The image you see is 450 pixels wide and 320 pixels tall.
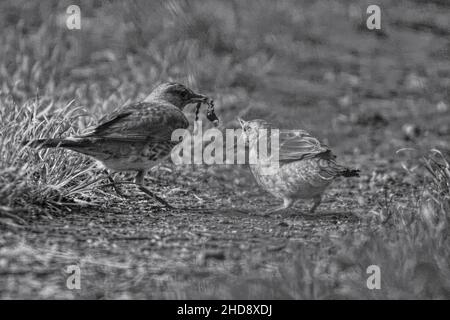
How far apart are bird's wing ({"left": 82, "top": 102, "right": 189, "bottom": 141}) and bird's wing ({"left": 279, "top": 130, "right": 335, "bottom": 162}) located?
935mm

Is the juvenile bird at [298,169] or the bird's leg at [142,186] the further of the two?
the bird's leg at [142,186]

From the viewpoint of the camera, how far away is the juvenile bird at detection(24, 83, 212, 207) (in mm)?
6668

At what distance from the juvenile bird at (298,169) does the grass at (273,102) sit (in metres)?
0.33

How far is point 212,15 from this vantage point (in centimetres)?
1266

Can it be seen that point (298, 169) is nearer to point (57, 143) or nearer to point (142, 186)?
point (142, 186)

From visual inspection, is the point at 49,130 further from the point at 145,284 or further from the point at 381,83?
the point at 381,83

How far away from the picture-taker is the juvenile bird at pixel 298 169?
686 centimetres

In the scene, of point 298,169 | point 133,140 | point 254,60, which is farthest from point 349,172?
point 254,60

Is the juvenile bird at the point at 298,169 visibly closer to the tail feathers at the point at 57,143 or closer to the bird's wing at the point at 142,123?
the bird's wing at the point at 142,123

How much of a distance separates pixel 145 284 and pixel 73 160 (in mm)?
2289

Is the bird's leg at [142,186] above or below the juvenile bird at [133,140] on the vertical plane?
below

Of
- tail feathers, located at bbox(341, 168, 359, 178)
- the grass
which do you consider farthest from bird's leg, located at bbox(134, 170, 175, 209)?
tail feathers, located at bbox(341, 168, 359, 178)

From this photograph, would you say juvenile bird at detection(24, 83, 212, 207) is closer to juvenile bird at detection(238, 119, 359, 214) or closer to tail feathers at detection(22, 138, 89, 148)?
tail feathers at detection(22, 138, 89, 148)

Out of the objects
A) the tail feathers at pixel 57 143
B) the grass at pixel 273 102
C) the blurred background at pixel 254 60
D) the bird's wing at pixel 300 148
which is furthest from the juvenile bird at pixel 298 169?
the blurred background at pixel 254 60
